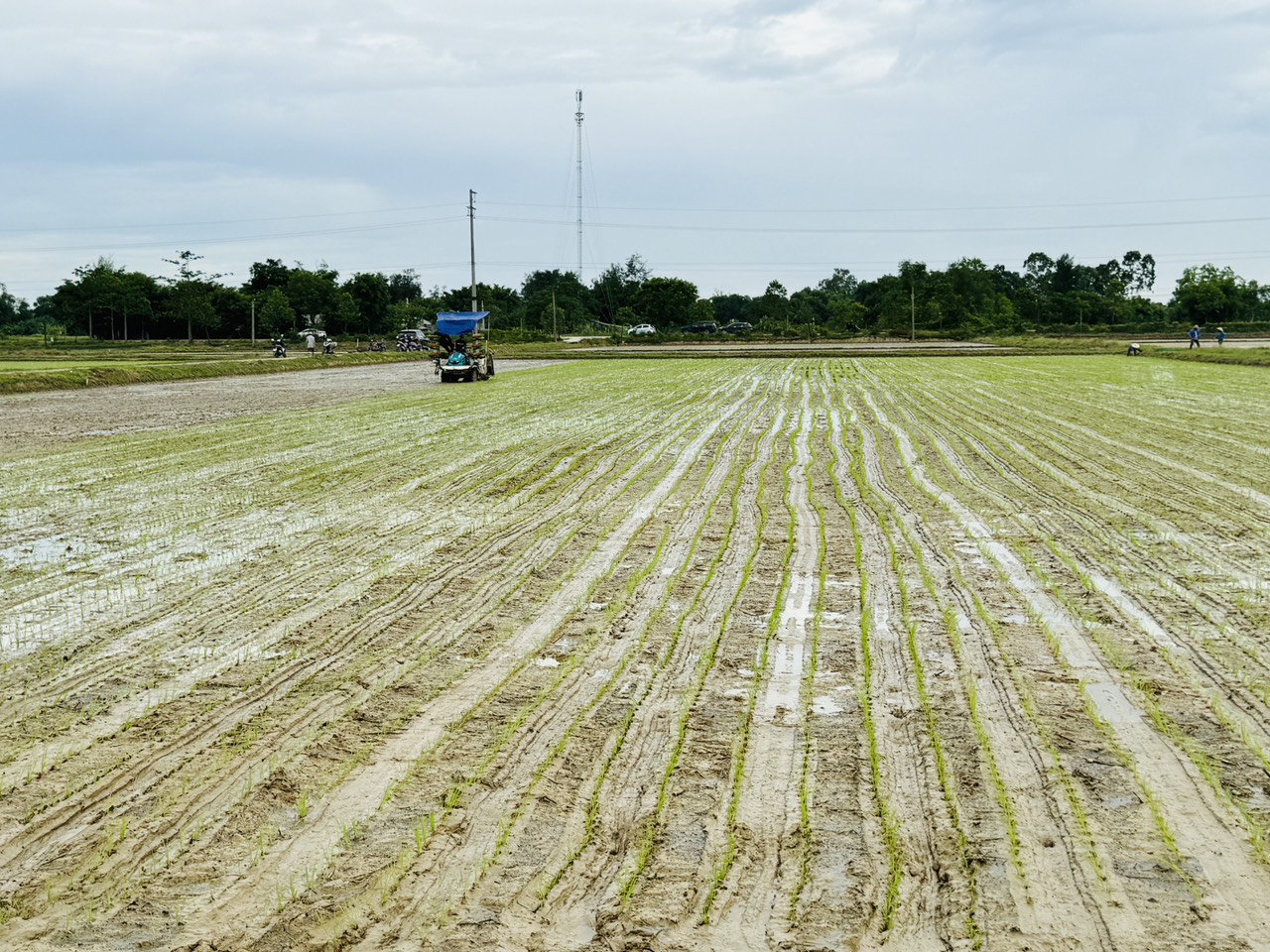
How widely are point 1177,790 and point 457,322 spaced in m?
32.1

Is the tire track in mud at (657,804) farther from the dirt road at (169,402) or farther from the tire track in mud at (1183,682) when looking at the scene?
the dirt road at (169,402)

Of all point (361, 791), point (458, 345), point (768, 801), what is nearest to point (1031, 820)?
point (768, 801)

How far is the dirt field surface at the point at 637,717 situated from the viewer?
12.0 ft

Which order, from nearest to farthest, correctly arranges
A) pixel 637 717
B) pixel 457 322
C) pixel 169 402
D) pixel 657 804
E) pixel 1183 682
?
pixel 657 804, pixel 637 717, pixel 1183 682, pixel 169 402, pixel 457 322

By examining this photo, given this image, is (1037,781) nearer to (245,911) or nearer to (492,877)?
(492,877)

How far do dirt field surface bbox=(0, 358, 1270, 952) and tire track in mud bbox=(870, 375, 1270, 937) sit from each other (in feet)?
0.06

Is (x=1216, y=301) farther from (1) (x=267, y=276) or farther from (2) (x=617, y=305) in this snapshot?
(1) (x=267, y=276)

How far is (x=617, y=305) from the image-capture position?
116m

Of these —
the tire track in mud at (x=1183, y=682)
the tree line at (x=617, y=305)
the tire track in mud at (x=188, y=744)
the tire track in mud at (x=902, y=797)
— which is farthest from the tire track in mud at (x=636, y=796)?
the tree line at (x=617, y=305)

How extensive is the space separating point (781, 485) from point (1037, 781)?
8.19m

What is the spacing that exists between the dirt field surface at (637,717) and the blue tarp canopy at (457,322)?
23.0 m

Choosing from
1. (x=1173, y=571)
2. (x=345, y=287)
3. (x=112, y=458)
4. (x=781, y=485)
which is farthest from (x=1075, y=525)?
(x=345, y=287)

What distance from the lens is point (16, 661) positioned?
20.5 ft

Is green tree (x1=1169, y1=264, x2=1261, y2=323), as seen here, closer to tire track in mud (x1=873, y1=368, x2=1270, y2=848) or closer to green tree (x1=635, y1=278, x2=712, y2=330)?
green tree (x1=635, y1=278, x2=712, y2=330)
